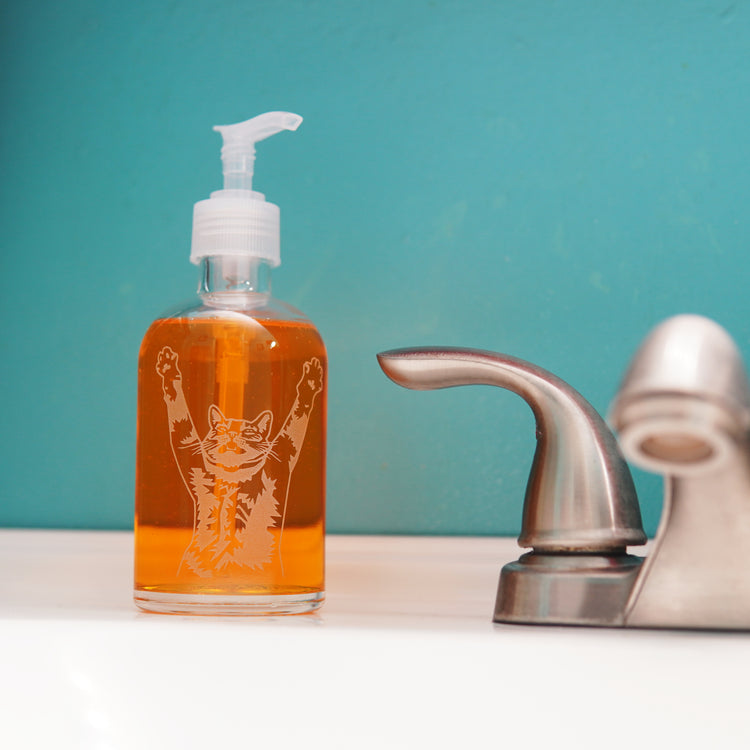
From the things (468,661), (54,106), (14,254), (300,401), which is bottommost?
(468,661)

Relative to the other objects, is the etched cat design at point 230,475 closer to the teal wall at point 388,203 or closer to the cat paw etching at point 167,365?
the cat paw etching at point 167,365

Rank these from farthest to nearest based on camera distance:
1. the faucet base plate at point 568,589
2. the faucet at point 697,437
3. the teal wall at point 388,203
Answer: the teal wall at point 388,203
the faucet base plate at point 568,589
the faucet at point 697,437

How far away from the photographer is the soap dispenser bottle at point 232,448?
39 cm

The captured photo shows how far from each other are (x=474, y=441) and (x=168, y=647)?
241 millimetres

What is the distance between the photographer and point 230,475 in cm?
39

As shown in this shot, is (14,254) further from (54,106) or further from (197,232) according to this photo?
(197,232)

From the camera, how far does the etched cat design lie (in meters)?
0.39

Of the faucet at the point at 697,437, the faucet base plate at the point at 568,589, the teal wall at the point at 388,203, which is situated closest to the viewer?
the faucet at the point at 697,437

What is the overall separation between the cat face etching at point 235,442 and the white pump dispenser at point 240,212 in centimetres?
8

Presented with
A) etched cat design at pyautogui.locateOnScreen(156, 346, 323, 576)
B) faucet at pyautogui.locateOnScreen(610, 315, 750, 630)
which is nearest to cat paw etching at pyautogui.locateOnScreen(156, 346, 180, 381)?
etched cat design at pyautogui.locateOnScreen(156, 346, 323, 576)

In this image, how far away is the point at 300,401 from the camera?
0.41 meters

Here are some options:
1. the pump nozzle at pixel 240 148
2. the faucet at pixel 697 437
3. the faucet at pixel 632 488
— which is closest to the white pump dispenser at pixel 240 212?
the pump nozzle at pixel 240 148

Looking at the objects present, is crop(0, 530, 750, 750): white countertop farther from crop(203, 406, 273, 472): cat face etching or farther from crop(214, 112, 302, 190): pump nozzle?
crop(214, 112, 302, 190): pump nozzle

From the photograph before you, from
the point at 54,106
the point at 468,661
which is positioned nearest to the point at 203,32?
the point at 54,106
